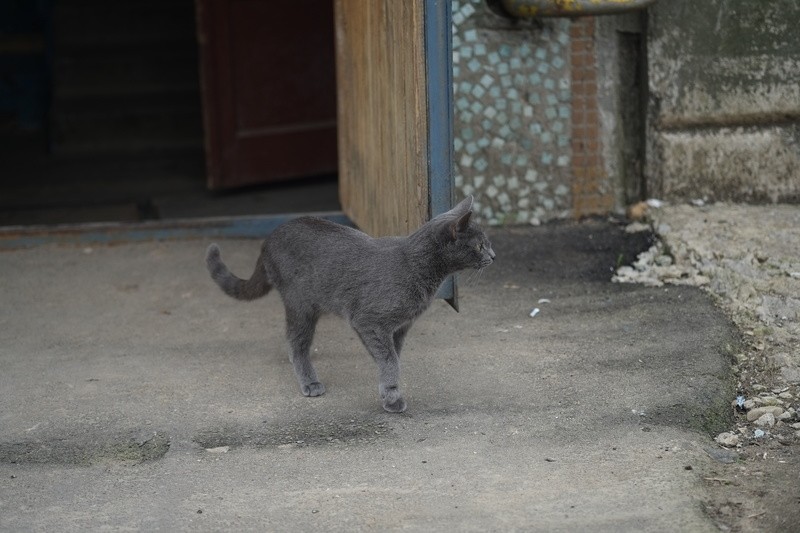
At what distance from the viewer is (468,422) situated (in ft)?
15.9

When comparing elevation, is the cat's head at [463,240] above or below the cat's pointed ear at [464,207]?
below

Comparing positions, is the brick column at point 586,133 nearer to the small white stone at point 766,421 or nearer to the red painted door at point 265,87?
the red painted door at point 265,87

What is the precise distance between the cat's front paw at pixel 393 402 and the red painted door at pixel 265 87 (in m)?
4.68

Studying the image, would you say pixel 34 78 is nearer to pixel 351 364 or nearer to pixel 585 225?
pixel 585 225

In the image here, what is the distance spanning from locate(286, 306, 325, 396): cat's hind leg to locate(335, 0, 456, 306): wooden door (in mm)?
735

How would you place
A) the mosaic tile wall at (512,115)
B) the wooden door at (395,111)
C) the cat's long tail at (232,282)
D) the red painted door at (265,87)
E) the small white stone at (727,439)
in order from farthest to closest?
the red painted door at (265,87) < the mosaic tile wall at (512,115) < the cat's long tail at (232,282) < the wooden door at (395,111) < the small white stone at (727,439)

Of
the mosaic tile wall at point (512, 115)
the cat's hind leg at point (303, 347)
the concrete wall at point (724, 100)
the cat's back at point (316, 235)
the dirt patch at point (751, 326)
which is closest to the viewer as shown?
the dirt patch at point (751, 326)

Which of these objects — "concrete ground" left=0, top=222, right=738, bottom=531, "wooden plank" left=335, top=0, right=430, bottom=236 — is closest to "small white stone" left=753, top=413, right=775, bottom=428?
"concrete ground" left=0, top=222, right=738, bottom=531

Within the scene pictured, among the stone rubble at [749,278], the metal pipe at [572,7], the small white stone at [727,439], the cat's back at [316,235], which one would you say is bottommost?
the small white stone at [727,439]

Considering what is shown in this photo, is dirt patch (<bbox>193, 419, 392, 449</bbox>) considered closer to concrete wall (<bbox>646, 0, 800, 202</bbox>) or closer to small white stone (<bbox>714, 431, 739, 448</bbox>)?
small white stone (<bbox>714, 431, 739, 448</bbox>)

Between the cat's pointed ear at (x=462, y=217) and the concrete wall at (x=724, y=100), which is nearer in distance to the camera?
the cat's pointed ear at (x=462, y=217)

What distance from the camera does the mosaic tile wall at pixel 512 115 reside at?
289 inches

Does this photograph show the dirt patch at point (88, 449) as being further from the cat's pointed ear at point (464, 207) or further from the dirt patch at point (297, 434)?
the cat's pointed ear at point (464, 207)

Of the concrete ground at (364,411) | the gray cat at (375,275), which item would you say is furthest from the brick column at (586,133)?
the gray cat at (375,275)
